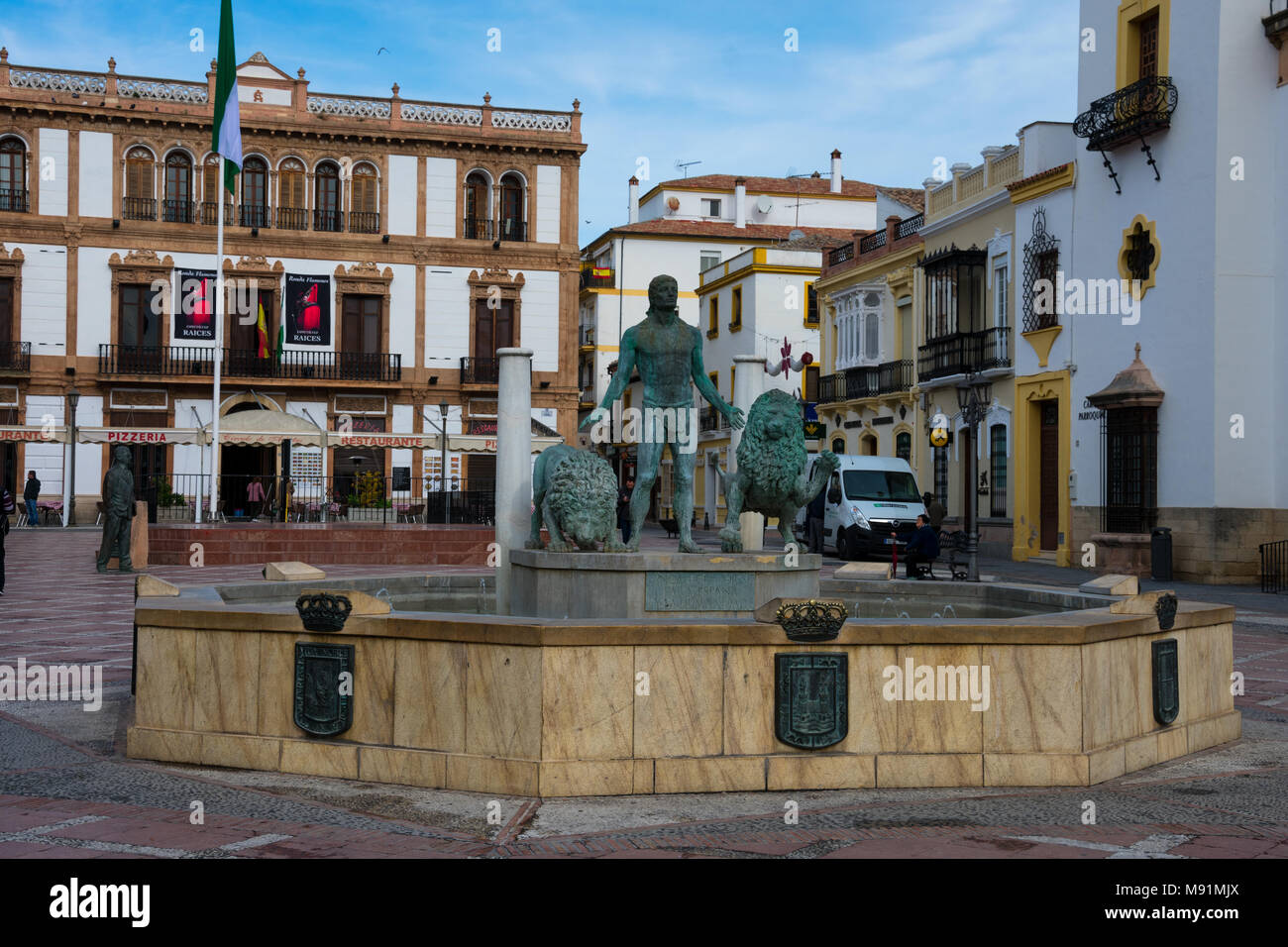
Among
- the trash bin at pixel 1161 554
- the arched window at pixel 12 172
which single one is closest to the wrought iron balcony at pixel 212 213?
the arched window at pixel 12 172

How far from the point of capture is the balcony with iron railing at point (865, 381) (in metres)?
35.6

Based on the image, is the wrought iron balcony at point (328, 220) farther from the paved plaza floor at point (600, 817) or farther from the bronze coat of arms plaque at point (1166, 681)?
the bronze coat of arms plaque at point (1166, 681)

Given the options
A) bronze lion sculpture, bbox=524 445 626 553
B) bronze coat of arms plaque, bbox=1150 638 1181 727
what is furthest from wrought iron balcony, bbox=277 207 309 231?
bronze coat of arms plaque, bbox=1150 638 1181 727

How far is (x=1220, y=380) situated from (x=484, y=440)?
1659 cm

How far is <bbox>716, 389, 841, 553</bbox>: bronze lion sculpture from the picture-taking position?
8.78 m

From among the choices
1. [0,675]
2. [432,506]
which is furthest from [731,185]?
[0,675]

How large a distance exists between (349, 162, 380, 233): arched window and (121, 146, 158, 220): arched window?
234 inches

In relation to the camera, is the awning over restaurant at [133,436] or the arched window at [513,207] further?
the arched window at [513,207]

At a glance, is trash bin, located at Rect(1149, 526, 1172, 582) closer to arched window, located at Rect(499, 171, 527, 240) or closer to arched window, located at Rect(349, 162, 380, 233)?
arched window, located at Rect(499, 171, 527, 240)

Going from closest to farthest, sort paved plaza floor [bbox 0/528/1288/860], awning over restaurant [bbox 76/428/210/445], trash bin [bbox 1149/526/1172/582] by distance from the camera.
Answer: paved plaza floor [bbox 0/528/1288/860], trash bin [bbox 1149/526/1172/582], awning over restaurant [bbox 76/428/210/445]

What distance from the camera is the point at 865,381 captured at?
124 feet

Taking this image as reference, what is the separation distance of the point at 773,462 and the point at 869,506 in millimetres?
17738

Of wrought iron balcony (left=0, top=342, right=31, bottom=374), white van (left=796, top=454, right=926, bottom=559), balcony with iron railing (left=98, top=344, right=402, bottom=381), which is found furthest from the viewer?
balcony with iron railing (left=98, top=344, right=402, bottom=381)

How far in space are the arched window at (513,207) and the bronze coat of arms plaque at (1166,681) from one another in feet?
121
